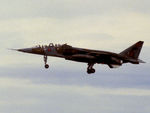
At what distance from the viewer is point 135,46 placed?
113250 millimetres

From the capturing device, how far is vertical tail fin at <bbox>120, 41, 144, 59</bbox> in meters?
112

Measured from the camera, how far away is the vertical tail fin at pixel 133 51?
111500 millimetres

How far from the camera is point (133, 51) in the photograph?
112 metres

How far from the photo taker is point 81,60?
10538 cm

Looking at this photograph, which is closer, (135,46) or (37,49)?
(37,49)

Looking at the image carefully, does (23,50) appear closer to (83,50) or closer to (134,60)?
(83,50)

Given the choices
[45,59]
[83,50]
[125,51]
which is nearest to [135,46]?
[125,51]

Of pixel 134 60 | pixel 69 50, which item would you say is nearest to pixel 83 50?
pixel 69 50

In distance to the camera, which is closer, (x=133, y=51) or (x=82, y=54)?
(x=82, y=54)

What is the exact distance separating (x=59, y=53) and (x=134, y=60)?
14.3m

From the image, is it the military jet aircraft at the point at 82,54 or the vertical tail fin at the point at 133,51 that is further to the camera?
the vertical tail fin at the point at 133,51

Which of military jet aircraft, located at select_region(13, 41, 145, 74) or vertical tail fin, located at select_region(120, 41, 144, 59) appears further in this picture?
vertical tail fin, located at select_region(120, 41, 144, 59)

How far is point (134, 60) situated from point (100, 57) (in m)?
7.07

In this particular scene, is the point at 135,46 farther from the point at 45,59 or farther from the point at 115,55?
the point at 45,59
